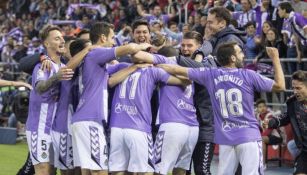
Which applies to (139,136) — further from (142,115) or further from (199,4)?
(199,4)

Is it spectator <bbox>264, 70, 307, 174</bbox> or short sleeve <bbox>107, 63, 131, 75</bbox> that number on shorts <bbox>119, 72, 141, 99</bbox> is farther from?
spectator <bbox>264, 70, 307, 174</bbox>

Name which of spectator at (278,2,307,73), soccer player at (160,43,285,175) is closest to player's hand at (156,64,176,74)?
soccer player at (160,43,285,175)

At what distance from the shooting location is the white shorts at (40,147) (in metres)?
9.30

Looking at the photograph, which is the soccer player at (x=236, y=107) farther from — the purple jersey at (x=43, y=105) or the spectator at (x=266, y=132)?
the spectator at (x=266, y=132)

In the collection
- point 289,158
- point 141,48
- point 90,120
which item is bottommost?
point 289,158

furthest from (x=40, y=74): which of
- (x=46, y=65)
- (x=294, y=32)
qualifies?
(x=294, y=32)

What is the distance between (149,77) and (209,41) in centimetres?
154

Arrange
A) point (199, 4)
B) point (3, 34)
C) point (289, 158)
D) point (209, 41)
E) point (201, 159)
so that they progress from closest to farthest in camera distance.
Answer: point (201, 159) → point (209, 41) → point (289, 158) → point (199, 4) → point (3, 34)

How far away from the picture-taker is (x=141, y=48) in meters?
8.52

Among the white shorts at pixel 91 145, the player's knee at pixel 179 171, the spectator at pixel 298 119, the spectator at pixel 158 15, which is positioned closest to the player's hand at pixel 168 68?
the white shorts at pixel 91 145

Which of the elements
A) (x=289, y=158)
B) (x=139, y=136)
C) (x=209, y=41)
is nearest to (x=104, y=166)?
(x=139, y=136)

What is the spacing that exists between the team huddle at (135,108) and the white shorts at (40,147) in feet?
0.04

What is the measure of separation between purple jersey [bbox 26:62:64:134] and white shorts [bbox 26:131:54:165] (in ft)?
0.24

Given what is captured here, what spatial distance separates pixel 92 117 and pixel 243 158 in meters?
1.76
